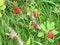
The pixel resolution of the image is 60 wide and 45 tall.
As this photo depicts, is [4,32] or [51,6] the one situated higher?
[51,6]

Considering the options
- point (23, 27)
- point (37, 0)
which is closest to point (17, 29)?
point (23, 27)

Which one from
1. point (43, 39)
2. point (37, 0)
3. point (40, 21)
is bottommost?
point (43, 39)

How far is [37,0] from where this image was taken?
2.26m

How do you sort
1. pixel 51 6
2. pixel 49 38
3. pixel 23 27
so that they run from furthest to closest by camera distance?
pixel 51 6, pixel 23 27, pixel 49 38

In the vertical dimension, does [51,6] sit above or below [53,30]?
above

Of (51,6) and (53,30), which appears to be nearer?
(53,30)

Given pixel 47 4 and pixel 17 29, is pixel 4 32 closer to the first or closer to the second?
pixel 17 29

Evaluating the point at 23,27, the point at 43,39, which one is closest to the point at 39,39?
the point at 43,39

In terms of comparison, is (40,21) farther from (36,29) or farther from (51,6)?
(51,6)

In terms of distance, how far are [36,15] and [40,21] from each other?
0.25 ft

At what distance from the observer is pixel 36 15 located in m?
2.01

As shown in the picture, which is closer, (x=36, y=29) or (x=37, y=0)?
(x=36, y=29)

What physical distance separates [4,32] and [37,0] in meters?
0.54

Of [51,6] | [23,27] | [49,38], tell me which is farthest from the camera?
[51,6]
